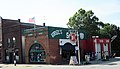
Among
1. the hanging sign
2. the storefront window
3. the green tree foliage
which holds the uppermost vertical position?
the green tree foliage

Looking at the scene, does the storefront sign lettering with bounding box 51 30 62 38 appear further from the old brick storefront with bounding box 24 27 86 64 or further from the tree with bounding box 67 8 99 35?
the tree with bounding box 67 8 99 35

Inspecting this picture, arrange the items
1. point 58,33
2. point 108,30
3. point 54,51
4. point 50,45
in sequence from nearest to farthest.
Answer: point 50,45 < point 54,51 < point 58,33 < point 108,30

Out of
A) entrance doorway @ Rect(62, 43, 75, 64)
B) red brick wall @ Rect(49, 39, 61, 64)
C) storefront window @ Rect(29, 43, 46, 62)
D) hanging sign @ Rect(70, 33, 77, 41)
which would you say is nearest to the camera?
red brick wall @ Rect(49, 39, 61, 64)

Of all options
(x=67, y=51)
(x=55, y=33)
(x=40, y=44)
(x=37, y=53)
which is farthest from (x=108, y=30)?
(x=55, y=33)

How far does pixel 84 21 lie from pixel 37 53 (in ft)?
95.6

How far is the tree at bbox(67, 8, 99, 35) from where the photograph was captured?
2889 inches

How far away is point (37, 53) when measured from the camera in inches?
1876

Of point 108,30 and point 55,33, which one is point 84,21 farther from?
point 55,33

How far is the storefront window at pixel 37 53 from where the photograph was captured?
Answer: 4647cm

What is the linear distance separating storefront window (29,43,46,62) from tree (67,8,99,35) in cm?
2617

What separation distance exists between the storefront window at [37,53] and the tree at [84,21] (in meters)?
26.2

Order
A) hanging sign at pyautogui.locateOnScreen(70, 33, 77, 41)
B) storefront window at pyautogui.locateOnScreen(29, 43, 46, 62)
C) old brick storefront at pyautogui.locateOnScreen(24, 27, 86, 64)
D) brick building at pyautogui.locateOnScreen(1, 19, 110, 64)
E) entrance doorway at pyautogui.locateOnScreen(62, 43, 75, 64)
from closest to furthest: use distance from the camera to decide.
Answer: old brick storefront at pyautogui.locateOnScreen(24, 27, 86, 64) → brick building at pyautogui.locateOnScreen(1, 19, 110, 64) → entrance doorway at pyautogui.locateOnScreen(62, 43, 75, 64) → hanging sign at pyautogui.locateOnScreen(70, 33, 77, 41) → storefront window at pyautogui.locateOnScreen(29, 43, 46, 62)

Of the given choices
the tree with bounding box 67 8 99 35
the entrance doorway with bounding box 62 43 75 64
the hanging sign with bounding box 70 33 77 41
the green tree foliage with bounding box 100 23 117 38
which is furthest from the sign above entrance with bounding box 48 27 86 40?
the green tree foliage with bounding box 100 23 117 38

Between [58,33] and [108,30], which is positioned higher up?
[108,30]
